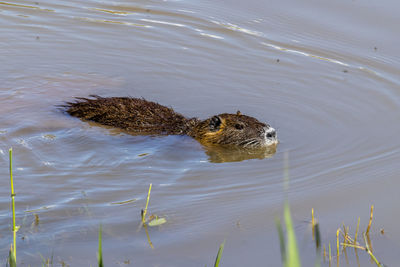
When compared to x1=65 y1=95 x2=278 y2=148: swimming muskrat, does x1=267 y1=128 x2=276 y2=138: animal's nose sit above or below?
above

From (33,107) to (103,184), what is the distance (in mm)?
1970

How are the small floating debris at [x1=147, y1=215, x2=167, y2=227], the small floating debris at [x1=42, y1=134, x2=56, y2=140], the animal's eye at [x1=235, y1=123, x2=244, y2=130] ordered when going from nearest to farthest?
the small floating debris at [x1=147, y1=215, x2=167, y2=227], the small floating debris at [x1=42, y1=134, x2=56, y2=140], the animal's eye at [x1=235, y1=123, x2=244, y2=130]

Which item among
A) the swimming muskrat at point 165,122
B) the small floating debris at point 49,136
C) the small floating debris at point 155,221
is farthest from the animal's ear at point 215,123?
the small floating debris at point 155,221

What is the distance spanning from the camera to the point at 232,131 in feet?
19.5

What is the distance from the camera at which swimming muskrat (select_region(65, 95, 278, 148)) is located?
5910mm

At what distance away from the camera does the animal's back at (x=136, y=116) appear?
5.95m

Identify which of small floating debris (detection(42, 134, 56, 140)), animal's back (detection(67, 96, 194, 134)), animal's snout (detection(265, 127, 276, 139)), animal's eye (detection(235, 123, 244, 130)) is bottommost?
small floating debris (detection(42, 134, 56, 140))

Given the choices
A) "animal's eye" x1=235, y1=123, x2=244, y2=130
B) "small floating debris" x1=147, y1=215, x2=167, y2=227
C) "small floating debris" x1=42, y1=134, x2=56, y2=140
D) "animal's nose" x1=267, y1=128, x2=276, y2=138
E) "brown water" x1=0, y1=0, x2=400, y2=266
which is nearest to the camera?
"brown water" x1=0, y1=0, x2=400, y2=266

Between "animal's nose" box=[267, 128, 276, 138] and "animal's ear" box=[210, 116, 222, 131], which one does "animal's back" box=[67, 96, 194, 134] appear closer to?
"animal's ear" box=[210, 116, 222, 131]

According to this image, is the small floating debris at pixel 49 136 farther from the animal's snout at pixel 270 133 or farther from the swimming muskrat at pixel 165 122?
the animal's snout at pixel 270 133

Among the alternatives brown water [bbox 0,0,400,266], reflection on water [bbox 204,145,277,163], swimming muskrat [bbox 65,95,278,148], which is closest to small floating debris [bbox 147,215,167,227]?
brown water [bbox 0,0,400,266]

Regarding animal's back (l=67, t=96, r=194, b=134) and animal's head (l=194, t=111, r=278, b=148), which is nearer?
animal's head (l=194, t=111, r=278, b=148)

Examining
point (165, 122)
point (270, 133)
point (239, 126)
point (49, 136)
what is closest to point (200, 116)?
point (165, 122)

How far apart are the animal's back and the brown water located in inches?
4.5
